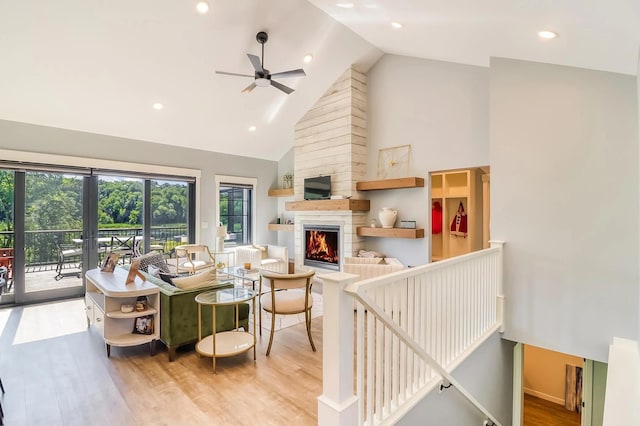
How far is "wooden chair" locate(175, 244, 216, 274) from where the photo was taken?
5762 mm

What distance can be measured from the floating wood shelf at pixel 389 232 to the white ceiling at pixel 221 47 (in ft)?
8.25

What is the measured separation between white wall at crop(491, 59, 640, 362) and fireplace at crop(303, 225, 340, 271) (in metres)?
2.94

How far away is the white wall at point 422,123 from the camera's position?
458 centimetres

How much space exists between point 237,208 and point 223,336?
14.7 ft

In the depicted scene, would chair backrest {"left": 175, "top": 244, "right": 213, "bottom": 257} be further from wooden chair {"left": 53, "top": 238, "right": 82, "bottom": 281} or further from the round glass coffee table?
the round glass coffee table

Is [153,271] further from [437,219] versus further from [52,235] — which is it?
[437,219]

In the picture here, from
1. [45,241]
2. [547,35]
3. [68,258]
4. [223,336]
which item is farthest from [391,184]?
[45,241]

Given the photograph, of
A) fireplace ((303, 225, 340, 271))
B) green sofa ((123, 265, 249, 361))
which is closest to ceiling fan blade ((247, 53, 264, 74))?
green sofa ((123, 265, 249, 361))

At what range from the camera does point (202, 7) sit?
12.4ft

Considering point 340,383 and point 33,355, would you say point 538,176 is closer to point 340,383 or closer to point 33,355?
point 340,383

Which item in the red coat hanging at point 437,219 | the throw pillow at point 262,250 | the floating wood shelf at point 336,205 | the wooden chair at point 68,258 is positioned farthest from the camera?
the throw pillow at point 262,250

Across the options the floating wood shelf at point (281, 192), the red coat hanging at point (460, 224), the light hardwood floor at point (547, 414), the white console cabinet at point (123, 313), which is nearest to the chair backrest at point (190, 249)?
the floating wood shelf at point (281, 192)

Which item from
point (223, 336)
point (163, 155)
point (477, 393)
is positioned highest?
point (163, 155)

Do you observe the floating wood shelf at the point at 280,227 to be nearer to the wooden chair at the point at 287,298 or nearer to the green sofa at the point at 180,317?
the wooden chair at the point at 287,298
